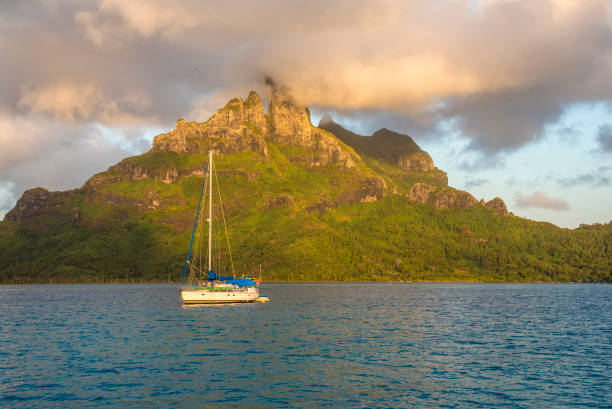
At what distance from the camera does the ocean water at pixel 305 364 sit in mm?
37438

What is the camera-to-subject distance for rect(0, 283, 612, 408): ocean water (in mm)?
37438

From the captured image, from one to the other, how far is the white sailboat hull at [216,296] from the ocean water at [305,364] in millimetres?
24502

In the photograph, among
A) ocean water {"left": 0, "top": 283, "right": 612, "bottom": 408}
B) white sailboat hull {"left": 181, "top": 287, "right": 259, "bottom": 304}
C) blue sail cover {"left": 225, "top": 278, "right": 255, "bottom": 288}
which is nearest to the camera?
ocean water {"left": 0, "top": 283, "right": 612, "bottom": 408}

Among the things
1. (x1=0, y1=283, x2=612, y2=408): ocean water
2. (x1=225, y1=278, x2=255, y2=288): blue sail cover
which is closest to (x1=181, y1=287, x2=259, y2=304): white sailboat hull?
(x1=225, y1=278, x2=255, y2=288): blue sail cover

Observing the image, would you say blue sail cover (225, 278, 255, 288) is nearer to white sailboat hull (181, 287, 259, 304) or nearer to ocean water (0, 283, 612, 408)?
white sailboat hull (181, 287, 259, 304)

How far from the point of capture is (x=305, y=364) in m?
49.6

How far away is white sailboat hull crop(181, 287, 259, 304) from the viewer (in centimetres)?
11550

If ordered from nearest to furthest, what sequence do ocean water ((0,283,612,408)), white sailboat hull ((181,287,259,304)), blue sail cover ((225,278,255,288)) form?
ocean water ((0,283,612,408)), white sailboat hull ((181,287,259,304)), blue sail cover ((225,278,255,288))

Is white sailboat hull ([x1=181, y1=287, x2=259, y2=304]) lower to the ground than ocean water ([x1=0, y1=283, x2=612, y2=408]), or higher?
higher

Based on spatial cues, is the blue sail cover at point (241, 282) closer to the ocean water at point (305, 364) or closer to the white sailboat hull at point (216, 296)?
the white sailboat hull at point (216, 296)

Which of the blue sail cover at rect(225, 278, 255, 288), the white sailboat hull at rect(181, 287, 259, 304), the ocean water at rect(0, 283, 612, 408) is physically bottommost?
the ocean water at rect(0, 283, 612, 408)

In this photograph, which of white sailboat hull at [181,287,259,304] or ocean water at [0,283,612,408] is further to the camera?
white sailboat hull at [181,287,259,304]

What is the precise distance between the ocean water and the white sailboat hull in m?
24.5

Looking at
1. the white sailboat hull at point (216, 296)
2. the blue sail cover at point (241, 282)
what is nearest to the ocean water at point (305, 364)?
the white sailboat hull at point (216, 296)
